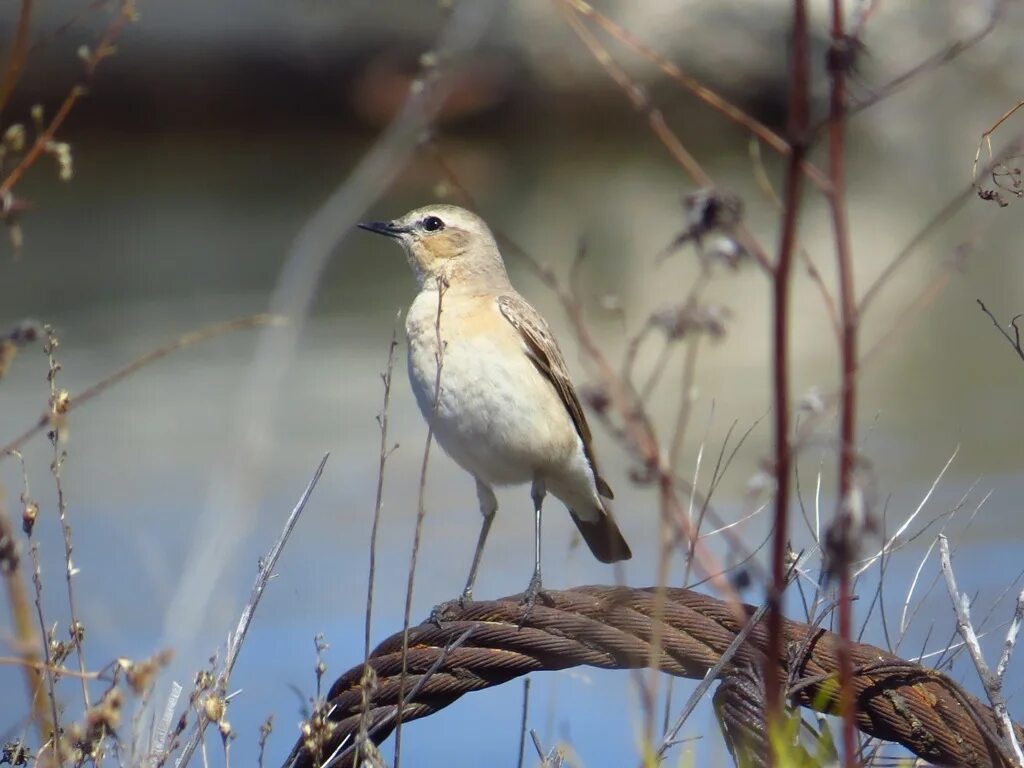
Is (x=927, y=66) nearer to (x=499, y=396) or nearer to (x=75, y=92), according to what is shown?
(x=75, y=92)

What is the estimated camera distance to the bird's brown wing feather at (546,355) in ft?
12.2

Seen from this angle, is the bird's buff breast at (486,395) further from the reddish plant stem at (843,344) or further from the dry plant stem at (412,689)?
the reddish plant stem at (843,344)

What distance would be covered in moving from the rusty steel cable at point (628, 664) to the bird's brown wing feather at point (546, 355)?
1441mm

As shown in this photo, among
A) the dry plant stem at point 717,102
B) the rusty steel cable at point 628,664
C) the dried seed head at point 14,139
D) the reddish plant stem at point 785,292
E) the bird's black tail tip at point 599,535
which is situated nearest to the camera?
the reddish plant stem at point 785,292

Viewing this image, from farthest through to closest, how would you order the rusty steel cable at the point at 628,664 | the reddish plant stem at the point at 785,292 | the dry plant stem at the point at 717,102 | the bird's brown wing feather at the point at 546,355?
the bird's brown wing feather at the point at 546,355 < the rusty steel cable at the point at 628,664 < the dry plant stem at the point at 717,102 < the reddish plant stem at the point at 785,292

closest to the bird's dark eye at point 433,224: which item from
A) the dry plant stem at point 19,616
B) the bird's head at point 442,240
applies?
the bird's head at point 442,240

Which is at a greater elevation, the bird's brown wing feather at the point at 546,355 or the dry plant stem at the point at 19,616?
the bird's brown wing feather at the point at 546,355

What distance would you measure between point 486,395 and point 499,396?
0.13ft

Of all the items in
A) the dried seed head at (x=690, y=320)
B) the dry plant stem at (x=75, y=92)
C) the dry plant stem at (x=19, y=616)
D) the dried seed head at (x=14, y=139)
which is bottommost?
the dry plant stem at (x=19, y=616)

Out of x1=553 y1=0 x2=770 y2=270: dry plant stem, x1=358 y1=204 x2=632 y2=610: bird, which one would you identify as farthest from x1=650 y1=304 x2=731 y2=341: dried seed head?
x1=358 y1=204 x2=632 y2=610: bird

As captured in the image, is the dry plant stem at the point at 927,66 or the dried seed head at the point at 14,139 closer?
the dry plant stem at the point at 927,66

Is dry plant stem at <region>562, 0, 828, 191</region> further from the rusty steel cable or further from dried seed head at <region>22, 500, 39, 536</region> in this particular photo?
dried seed head at <region>22, 500, 39, 536</region>

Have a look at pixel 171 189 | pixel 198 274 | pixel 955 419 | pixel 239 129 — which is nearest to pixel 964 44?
pixel 955 419

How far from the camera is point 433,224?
13.8ft
